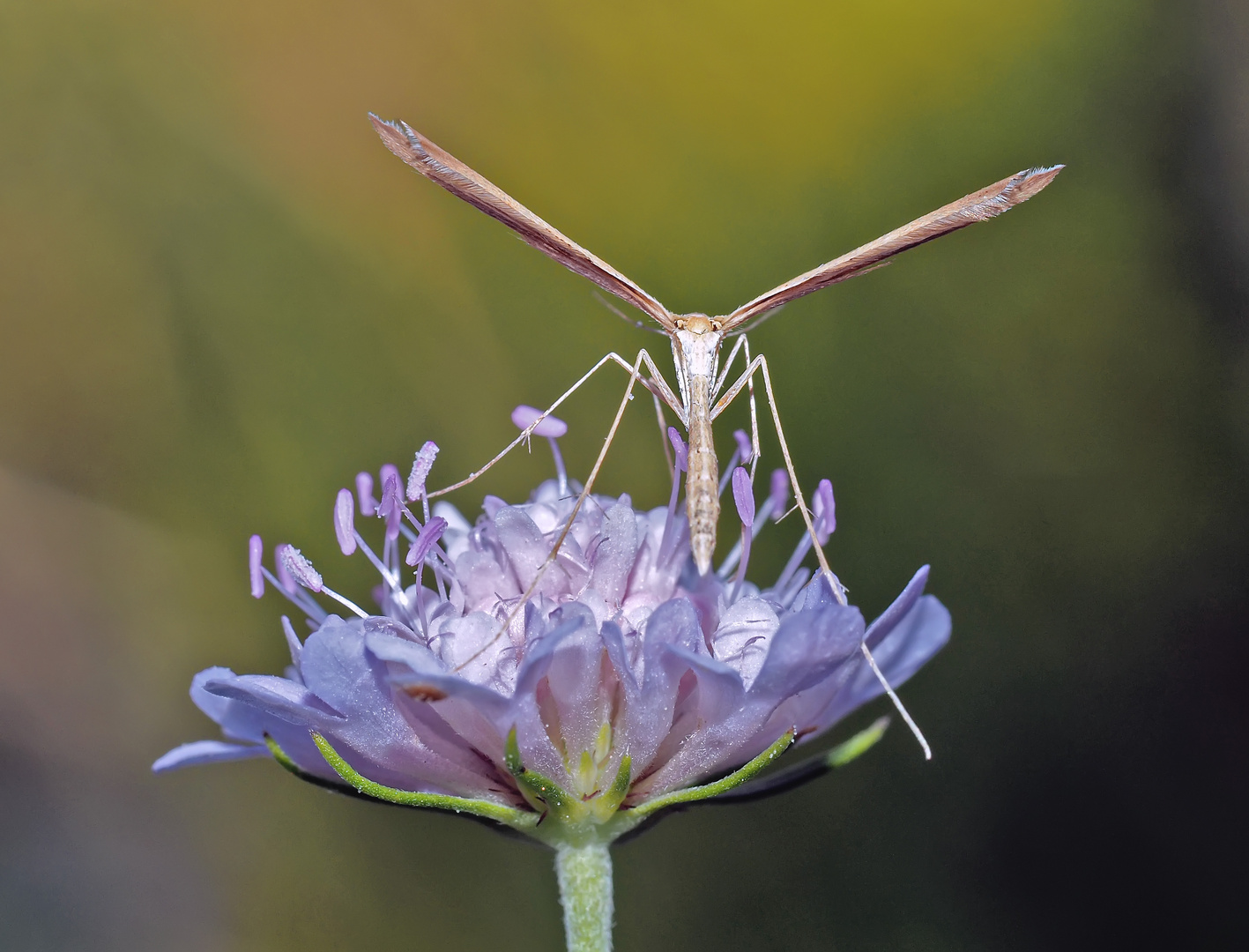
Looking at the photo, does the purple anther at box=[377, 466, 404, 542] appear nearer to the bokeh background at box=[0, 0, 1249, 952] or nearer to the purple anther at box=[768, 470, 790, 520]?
the purple anther at box=[768, 470, 790, 520]

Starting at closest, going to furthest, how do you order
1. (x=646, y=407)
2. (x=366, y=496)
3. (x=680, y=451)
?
1. (x=680, y=451)
2. (x=366, y=496)
3. (x=646, y=407)

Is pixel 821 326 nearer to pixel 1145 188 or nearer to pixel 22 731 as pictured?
pixel 1145 188

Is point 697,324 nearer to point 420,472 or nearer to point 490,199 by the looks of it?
point 490,199

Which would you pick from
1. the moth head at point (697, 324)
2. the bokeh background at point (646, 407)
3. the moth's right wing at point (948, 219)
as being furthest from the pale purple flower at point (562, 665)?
the bokeh background at point (646, 407)

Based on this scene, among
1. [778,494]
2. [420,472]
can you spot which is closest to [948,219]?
[778,494]

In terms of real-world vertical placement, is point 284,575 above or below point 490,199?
below

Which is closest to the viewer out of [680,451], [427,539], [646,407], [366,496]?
[427,539]
